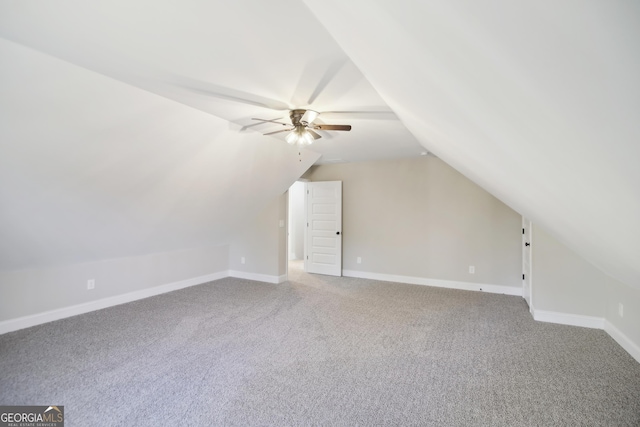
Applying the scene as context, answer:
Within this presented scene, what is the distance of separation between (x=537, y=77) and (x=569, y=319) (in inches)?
169

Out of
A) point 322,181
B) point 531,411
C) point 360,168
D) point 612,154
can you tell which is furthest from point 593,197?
point 322,181

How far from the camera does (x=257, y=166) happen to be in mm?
4410

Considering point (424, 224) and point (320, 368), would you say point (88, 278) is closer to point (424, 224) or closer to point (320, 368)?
point (320, 368)

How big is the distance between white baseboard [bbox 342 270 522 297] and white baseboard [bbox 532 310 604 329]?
3.47 feet

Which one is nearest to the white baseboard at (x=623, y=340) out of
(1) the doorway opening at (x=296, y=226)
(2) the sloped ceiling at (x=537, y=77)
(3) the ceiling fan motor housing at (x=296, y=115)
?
(2) the sloped ceiling at (x=537, y=77)

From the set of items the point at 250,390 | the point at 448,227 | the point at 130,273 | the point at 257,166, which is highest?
the point at 257,166

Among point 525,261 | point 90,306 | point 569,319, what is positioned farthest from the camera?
point 525,261

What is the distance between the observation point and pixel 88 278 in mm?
4016

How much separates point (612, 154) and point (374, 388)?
223 centimetres

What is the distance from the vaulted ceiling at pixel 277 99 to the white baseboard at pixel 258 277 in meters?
2.15

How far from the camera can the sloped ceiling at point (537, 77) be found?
1.63 feet

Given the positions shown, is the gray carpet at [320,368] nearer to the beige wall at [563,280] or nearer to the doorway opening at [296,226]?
the beige wall at [563,280]

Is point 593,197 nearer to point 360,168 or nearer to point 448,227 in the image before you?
point 448,227

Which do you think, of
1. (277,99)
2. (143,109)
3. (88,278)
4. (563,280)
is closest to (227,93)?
(277,99)
